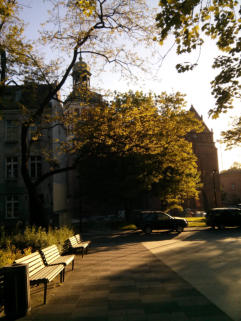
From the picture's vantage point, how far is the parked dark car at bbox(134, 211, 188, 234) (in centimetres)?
2063

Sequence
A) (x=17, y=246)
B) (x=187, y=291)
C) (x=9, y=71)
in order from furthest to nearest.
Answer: (x=9, y=71), (x=17, y=246), (x=187, y=291)

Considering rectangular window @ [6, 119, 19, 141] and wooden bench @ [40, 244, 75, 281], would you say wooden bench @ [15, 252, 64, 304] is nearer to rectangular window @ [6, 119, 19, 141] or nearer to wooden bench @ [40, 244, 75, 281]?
wooden bench @ [40, 244, 75, 281]

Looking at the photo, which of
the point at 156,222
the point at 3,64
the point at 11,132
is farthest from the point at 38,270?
the point at 11,132

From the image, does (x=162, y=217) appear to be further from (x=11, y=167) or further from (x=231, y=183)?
(x=231, y=183)

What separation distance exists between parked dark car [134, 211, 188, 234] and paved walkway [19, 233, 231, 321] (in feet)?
39.3

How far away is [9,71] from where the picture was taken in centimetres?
1284

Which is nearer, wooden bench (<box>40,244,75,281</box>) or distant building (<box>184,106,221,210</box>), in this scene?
wooden bench (<box>40,244,75,281</box>)

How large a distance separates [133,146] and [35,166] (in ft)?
50.4

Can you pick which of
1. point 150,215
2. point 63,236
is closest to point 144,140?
point 63,236

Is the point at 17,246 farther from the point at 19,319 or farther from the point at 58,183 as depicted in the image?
the point at 58,183

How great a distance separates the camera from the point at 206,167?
55.8 m

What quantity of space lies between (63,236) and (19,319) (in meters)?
6.90

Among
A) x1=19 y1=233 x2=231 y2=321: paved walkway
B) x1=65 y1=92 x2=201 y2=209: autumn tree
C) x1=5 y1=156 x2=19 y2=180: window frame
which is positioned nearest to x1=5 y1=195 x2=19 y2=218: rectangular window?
x1=5 y1=156 x2=19 y2=180: window frame

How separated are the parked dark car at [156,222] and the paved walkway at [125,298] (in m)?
12.0
